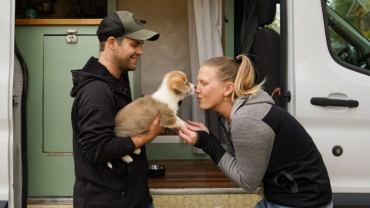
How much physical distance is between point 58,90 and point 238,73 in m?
1.41

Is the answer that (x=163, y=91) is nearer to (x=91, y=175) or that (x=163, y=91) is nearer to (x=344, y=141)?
(x=91, y=175)

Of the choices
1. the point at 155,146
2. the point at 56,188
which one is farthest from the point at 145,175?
the point at 155,146

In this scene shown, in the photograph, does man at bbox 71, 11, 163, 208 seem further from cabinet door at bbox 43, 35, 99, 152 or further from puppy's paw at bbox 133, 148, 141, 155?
cabinet door at bbox 43, 35, 99, 152

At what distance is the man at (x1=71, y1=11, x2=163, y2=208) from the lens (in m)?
2.24

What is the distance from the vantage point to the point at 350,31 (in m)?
3.03

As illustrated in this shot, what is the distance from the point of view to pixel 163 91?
2.75 meters

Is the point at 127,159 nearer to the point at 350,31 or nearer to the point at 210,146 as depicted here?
the point at 210,146

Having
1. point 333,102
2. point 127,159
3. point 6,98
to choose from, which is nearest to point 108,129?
point 127,159

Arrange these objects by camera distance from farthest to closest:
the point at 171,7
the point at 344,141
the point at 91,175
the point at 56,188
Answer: the point at 171,7 → the point at 56,188 → the point at 344,141 → the point at 91,175

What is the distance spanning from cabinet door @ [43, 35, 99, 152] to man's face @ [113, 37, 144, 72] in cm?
79

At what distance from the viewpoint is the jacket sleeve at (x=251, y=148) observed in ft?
6.92

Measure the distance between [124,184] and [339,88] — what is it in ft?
4.63

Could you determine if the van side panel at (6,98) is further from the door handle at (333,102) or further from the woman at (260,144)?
the door handle at (333,102)

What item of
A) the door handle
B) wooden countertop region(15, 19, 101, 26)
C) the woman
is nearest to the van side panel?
wooden countertop region(15, 19, 101, 26)
